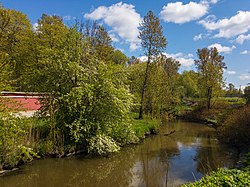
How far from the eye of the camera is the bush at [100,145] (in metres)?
12.5

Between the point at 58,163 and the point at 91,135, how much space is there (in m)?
2.27

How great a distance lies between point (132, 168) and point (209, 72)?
83.7 ft

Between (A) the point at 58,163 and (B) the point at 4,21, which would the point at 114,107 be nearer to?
(A) the point at 58,163

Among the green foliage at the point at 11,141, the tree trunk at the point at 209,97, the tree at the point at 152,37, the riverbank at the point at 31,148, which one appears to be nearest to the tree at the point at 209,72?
the tree trunk at the point at 209,97

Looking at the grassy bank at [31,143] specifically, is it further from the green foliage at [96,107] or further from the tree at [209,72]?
the tree at [209,72]

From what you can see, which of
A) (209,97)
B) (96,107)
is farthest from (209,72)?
→ (96,107)

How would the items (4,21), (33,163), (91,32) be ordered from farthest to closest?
(91,32)
(4,21)
(33,163)

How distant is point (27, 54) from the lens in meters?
26.9

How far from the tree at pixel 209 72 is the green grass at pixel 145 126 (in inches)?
565

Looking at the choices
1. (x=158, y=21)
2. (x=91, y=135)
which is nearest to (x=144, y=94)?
(x=158, y=21)

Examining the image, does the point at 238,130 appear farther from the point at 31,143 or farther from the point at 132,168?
the point at 31,143

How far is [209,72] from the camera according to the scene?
3356 centimetres

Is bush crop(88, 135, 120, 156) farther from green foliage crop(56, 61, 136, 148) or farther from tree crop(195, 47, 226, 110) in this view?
tree crop(195, 47, 226, 110)

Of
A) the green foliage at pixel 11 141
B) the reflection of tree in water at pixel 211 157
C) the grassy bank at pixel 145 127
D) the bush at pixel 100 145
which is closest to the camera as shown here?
the green foliage at pixel 11 141
